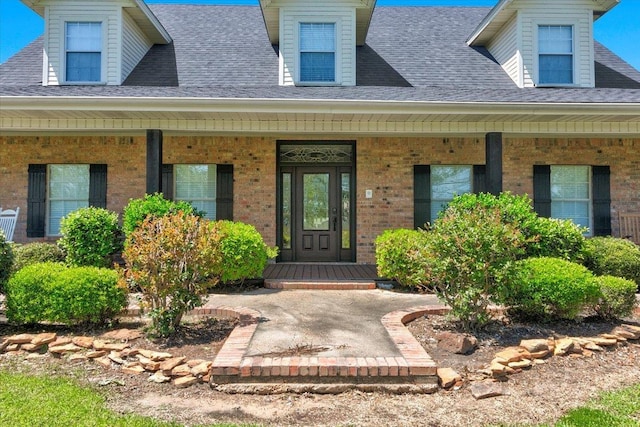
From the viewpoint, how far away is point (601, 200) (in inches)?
389

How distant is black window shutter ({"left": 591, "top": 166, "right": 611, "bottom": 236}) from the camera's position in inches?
388

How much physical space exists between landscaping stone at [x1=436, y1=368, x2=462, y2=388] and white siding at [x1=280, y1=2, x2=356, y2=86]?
6775 millimetres

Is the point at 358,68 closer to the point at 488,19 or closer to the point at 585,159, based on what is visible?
the point at 488,19

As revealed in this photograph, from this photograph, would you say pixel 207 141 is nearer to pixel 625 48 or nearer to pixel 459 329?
pixel 459 329

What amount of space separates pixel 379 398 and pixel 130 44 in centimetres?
929

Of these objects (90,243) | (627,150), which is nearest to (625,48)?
(627,150)

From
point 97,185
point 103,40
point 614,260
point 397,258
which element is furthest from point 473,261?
point 103,40

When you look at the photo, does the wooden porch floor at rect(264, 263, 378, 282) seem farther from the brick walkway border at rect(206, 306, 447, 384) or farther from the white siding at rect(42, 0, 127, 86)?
the white siding at rect(42, 0, 127, 86)

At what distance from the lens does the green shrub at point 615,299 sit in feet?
17.1

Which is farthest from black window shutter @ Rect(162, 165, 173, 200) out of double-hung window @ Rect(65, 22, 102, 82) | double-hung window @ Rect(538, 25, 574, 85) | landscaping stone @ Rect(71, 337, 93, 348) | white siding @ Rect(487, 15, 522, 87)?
double-hung window @ Rect(538, 25, 574, 85)

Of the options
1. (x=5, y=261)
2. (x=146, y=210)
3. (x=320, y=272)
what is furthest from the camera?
(x=320, y=272)

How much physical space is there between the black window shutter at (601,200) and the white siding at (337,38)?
19.3ft

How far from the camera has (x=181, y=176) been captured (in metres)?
9.85

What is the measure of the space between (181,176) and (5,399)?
698cm
